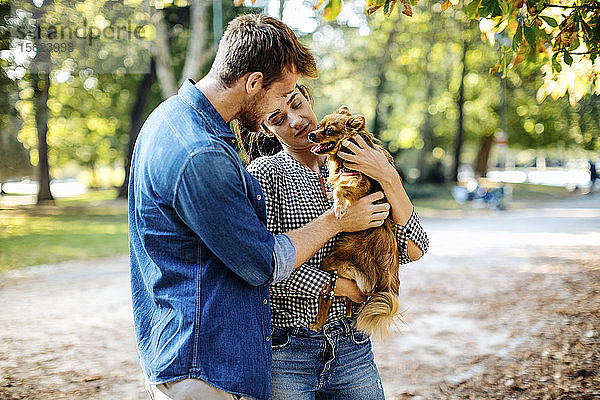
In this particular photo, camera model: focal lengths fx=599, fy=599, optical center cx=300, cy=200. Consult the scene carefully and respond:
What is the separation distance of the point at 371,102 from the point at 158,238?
27.6 m

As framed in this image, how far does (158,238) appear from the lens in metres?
1.95

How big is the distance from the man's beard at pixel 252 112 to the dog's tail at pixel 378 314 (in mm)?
956

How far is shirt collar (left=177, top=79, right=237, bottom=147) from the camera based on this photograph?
2.01 meters

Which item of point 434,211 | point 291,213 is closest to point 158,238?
point 291,213

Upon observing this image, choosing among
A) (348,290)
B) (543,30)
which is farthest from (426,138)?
(348,290)

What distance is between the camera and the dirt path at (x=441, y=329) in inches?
230

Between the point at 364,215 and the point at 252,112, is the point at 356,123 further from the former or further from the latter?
the point at 252,112

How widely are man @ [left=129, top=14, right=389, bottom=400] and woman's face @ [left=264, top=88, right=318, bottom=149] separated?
581 millimetres

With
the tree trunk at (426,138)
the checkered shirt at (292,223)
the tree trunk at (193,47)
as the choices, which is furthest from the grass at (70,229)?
the checkered shirt at (292,223)

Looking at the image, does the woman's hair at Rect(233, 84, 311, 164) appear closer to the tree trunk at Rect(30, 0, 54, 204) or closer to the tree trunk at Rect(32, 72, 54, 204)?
the tree trunk at Rect(30, 0, 54, 204)

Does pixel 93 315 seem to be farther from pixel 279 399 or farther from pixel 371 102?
pixel 371 102

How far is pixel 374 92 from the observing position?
93.9 feet

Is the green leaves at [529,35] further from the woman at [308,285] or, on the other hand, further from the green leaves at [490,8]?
the woman at [308,285]

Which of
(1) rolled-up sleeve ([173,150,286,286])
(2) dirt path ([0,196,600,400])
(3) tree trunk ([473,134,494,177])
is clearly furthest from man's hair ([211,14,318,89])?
(3) tree trunk ([473,134,494,177])
